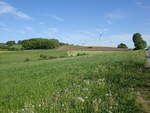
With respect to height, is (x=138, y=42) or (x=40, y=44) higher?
(x=138, y=42)

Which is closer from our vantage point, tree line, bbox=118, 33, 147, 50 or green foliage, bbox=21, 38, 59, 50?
green foliage, bbox=21, 38, 59, 50

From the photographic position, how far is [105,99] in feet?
16.9

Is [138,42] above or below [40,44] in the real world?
above

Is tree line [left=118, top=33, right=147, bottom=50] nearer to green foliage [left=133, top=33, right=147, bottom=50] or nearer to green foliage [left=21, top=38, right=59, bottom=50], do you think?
green foliage [left=133, top=33, right=147, bottom=50]

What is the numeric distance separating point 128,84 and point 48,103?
3.63 meters

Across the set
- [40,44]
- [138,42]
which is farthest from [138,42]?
[40,44]

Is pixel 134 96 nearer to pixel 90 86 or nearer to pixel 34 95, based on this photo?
pixel 90 86

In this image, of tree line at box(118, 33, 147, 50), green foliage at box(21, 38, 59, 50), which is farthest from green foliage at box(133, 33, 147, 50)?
green foliage at box(21, 38, 59, 50)

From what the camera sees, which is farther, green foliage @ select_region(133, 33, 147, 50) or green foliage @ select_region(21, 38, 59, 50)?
green foliage @ select_region(133, 33, 147, 50)

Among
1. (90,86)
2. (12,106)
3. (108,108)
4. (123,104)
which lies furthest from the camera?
(90,86)

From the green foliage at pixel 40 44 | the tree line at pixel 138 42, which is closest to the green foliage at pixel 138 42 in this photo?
the tree line at pixel 138 42

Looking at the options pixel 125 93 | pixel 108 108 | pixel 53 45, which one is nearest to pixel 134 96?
pixel 125 93

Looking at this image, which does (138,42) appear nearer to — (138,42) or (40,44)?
(138,42)

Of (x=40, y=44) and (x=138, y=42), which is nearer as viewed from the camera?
(x=40, y=44)
